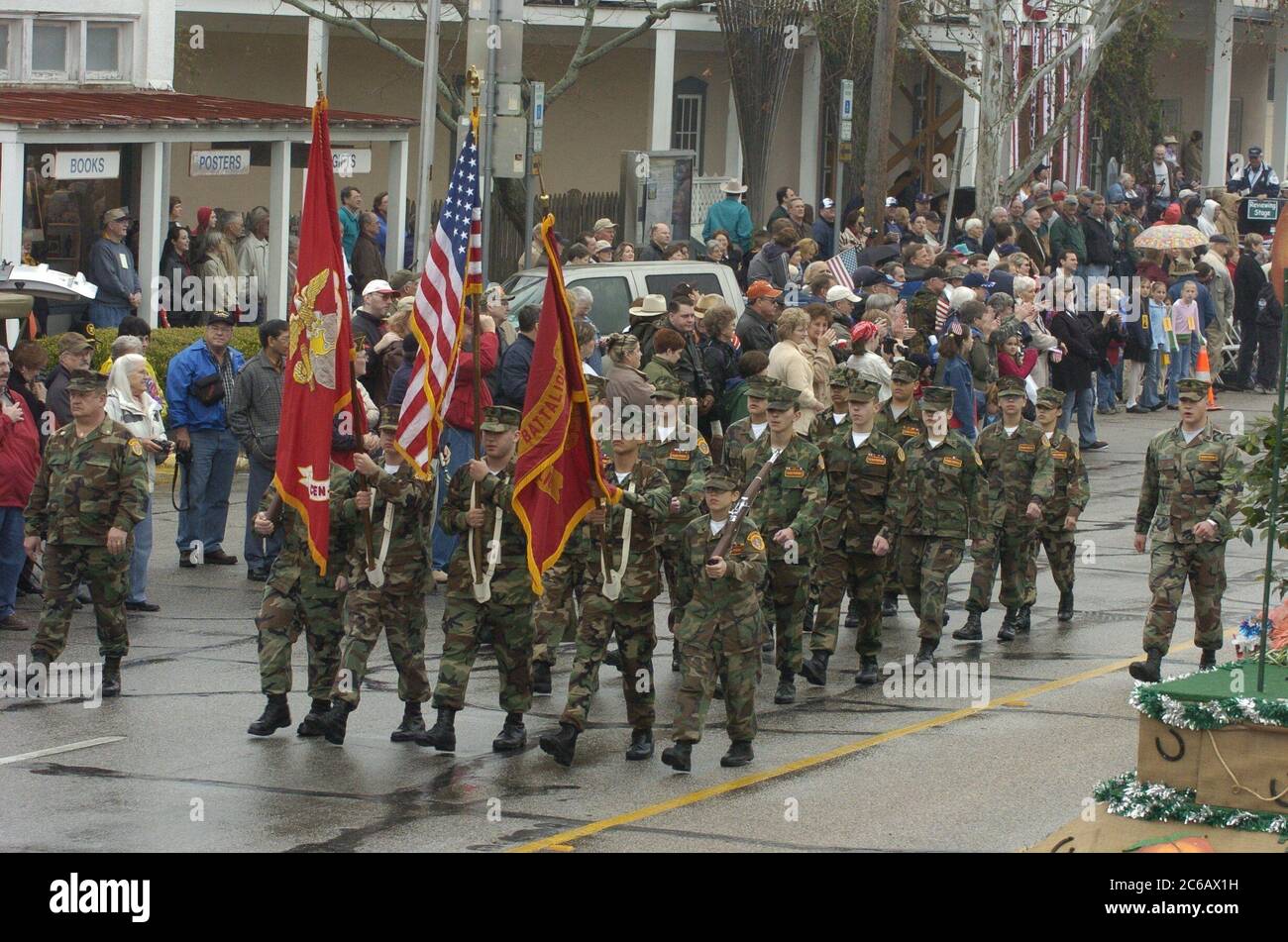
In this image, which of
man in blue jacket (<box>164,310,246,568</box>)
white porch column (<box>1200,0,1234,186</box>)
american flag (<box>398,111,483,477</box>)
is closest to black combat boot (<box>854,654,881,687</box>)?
american flag (<box>398,111,483,477</box>)

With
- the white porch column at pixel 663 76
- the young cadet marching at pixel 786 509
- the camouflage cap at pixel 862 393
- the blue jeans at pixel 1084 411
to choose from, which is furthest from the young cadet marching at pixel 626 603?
the white porch column at pixel 663 76

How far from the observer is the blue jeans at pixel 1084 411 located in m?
23.3

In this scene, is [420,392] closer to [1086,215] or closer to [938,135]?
[1086,215]

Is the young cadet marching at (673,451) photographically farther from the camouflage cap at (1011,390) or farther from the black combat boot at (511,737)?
the camouflage cap at (1011,390)

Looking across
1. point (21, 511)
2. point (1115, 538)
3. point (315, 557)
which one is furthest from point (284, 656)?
point (1115, 538)

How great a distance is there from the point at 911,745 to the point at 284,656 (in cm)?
352

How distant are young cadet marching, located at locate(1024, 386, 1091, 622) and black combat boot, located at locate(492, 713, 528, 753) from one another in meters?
4.98

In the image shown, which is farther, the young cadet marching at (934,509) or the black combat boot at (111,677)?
the young cadet marching at (934,509)

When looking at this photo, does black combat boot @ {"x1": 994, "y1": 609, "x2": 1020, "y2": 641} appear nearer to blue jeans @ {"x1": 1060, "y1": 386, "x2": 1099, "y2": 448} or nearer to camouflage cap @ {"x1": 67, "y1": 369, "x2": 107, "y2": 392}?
camouflage cap @ {"x1": 67, "y1": 369, "x2": 107, "y2": 392}

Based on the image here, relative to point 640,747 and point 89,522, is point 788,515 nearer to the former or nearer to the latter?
point 640,747

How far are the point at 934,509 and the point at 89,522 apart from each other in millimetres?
5563

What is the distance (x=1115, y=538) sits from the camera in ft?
61.4

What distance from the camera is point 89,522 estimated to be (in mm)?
12438

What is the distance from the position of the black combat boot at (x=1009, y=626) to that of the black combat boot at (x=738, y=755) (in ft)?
12.9
